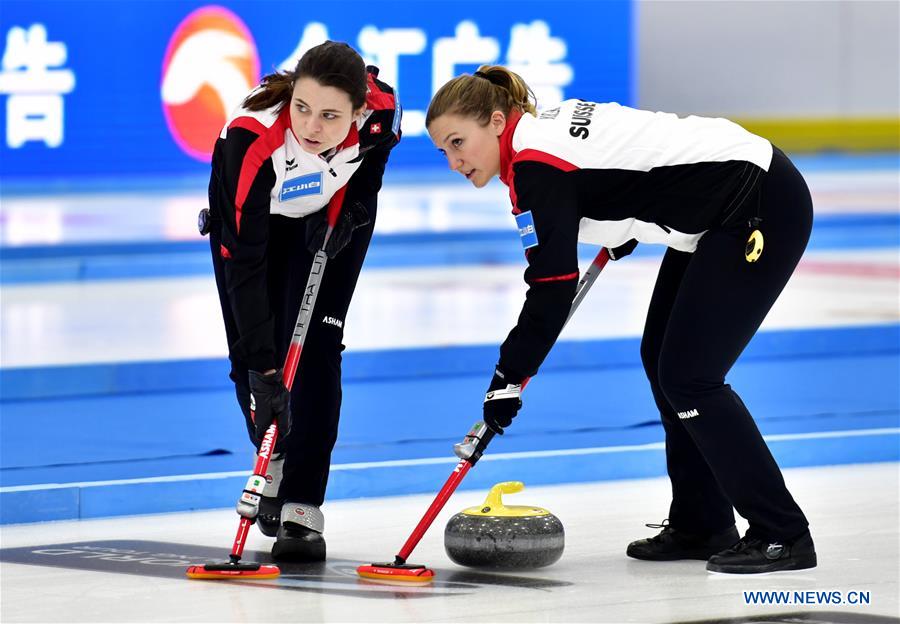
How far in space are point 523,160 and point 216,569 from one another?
1.12 meters

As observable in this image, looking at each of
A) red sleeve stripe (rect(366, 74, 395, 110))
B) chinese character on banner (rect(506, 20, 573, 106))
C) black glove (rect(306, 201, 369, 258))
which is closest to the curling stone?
black glove (rect(306, 201, 369, 258))

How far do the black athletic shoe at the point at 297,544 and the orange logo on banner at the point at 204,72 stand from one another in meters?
11.0

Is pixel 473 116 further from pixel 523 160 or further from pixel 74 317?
pixel 74 317

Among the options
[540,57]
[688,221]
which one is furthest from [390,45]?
[688,221]

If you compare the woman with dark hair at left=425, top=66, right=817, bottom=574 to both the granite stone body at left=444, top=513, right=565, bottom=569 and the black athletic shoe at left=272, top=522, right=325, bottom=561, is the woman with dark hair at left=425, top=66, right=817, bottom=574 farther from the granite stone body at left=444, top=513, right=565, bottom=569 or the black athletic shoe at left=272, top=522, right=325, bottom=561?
the black athletic shoe at left=272, top=522, right=325, bottom=561

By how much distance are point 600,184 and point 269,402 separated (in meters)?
0.88

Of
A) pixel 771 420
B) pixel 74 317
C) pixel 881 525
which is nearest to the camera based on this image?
pixel 881 525

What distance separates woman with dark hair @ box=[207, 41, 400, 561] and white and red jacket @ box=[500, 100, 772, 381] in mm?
426

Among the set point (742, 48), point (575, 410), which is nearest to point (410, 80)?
point (742, 48)

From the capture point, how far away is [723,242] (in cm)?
334

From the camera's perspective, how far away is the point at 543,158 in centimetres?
321

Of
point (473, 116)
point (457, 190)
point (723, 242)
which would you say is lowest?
point (457, 190)

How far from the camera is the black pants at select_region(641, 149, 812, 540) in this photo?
3.31m

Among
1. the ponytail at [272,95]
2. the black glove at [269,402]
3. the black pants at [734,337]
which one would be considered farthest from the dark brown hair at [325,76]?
the black pants at [734,337]
